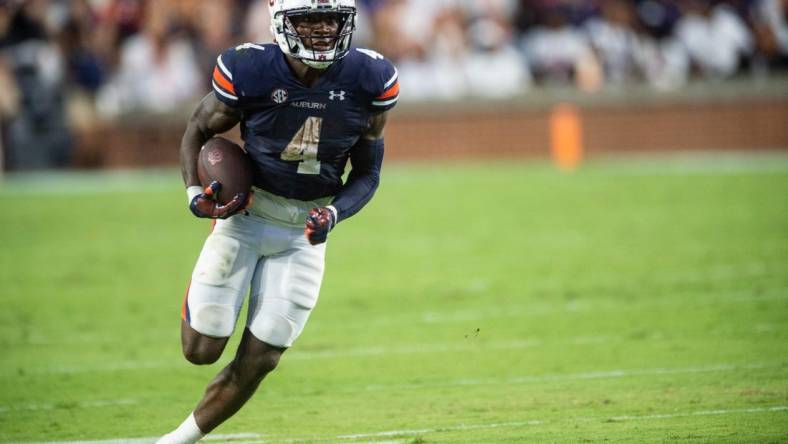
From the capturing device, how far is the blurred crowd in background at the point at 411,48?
16625 mm

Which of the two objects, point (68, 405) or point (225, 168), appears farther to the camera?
point (68, 405)

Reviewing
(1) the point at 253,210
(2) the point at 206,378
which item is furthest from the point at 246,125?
(2) the point at 206,378

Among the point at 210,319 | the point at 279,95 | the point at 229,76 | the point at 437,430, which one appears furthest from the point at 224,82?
the point at 437,430

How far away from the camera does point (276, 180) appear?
5605mm

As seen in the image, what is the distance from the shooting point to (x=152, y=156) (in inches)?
690

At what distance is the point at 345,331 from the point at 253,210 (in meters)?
3.33

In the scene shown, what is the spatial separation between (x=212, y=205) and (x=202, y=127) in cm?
44

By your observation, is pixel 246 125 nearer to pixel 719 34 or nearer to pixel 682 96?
pixel 682 96

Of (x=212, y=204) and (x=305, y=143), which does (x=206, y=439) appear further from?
(x=305, y=143)

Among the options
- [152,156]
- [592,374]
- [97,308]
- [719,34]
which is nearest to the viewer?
[592,374]

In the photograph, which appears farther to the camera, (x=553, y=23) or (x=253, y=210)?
(x=553, y=23)

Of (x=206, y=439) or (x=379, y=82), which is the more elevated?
(x=379, y=82)

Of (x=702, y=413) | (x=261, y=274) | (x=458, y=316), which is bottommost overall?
(x=458, y=316)

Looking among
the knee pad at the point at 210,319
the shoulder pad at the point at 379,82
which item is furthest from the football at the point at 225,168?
the shoulder pad at the point at 379,82
